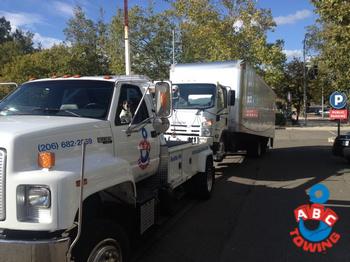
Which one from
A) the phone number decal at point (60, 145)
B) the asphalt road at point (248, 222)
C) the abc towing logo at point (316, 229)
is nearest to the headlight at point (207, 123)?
the asphalt road at point (248, 222)

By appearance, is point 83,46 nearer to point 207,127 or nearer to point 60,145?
point 207,127

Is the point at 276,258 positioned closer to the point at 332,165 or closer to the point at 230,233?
the point at 230,233

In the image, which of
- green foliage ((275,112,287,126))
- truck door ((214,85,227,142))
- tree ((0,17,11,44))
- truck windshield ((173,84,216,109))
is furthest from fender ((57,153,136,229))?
tree ((0,17,11,44))

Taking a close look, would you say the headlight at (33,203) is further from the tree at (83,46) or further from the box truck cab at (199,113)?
the tree at (83,46)

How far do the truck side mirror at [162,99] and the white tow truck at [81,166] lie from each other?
0.5 inches

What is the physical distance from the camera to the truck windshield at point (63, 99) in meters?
5.29

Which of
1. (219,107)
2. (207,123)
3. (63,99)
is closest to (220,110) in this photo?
(219,107)

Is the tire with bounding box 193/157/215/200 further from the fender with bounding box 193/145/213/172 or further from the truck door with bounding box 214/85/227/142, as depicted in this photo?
the truck door with bounding box 214/85/227/142

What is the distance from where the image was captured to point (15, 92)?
19.6 ft

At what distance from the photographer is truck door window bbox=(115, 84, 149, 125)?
557cm

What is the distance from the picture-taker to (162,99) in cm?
559

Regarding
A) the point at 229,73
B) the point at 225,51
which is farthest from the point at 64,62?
the point at 229,73

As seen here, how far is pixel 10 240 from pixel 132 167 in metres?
2.14

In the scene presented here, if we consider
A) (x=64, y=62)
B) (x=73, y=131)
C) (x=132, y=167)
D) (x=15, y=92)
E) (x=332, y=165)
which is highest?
(x=64, y=62)
